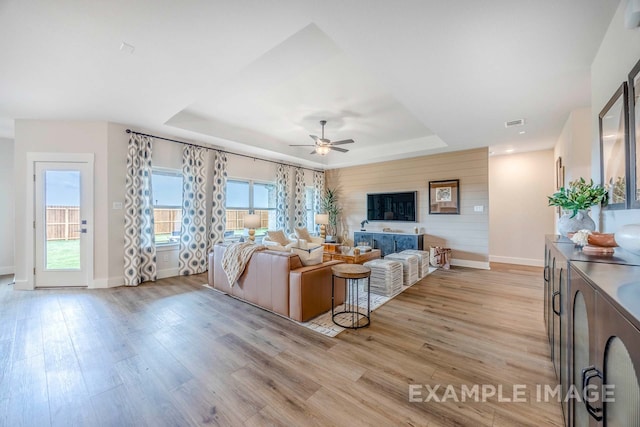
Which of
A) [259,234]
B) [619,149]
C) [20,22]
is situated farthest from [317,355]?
[259,234]

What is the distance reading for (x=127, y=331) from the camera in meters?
2.74

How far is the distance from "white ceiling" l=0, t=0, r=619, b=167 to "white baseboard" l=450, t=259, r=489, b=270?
286 centimetres

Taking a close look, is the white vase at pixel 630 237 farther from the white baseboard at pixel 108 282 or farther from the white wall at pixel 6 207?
the white wall at pixel 6 207

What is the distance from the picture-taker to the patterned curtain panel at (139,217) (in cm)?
443

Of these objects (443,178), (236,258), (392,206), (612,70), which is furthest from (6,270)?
(443,178)

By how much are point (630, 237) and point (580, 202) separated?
95 centimetres

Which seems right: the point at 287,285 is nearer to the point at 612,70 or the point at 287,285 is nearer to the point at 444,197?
the point at 612,70

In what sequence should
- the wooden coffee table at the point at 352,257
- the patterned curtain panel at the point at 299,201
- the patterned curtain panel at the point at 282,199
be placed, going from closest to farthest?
the wooden coffee table at the point at 352,257 < the patterned curtain panel at the point at 282,199 < the patterned curtain panel at the point at 299,201

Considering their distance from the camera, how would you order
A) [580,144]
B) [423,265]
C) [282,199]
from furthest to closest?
[282,199]
[423,265]
[580,144]

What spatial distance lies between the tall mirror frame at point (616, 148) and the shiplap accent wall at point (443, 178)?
12.6ft

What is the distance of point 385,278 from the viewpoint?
388 centimetres

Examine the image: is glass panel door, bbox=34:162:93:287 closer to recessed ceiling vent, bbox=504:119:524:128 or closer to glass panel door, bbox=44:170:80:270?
glass panel door, bbox=44:170:80:270

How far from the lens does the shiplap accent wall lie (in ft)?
19.0

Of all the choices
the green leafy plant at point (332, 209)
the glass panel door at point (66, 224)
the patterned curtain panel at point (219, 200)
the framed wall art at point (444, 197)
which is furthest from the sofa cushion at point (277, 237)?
the framed wall art at point (444, 197)
